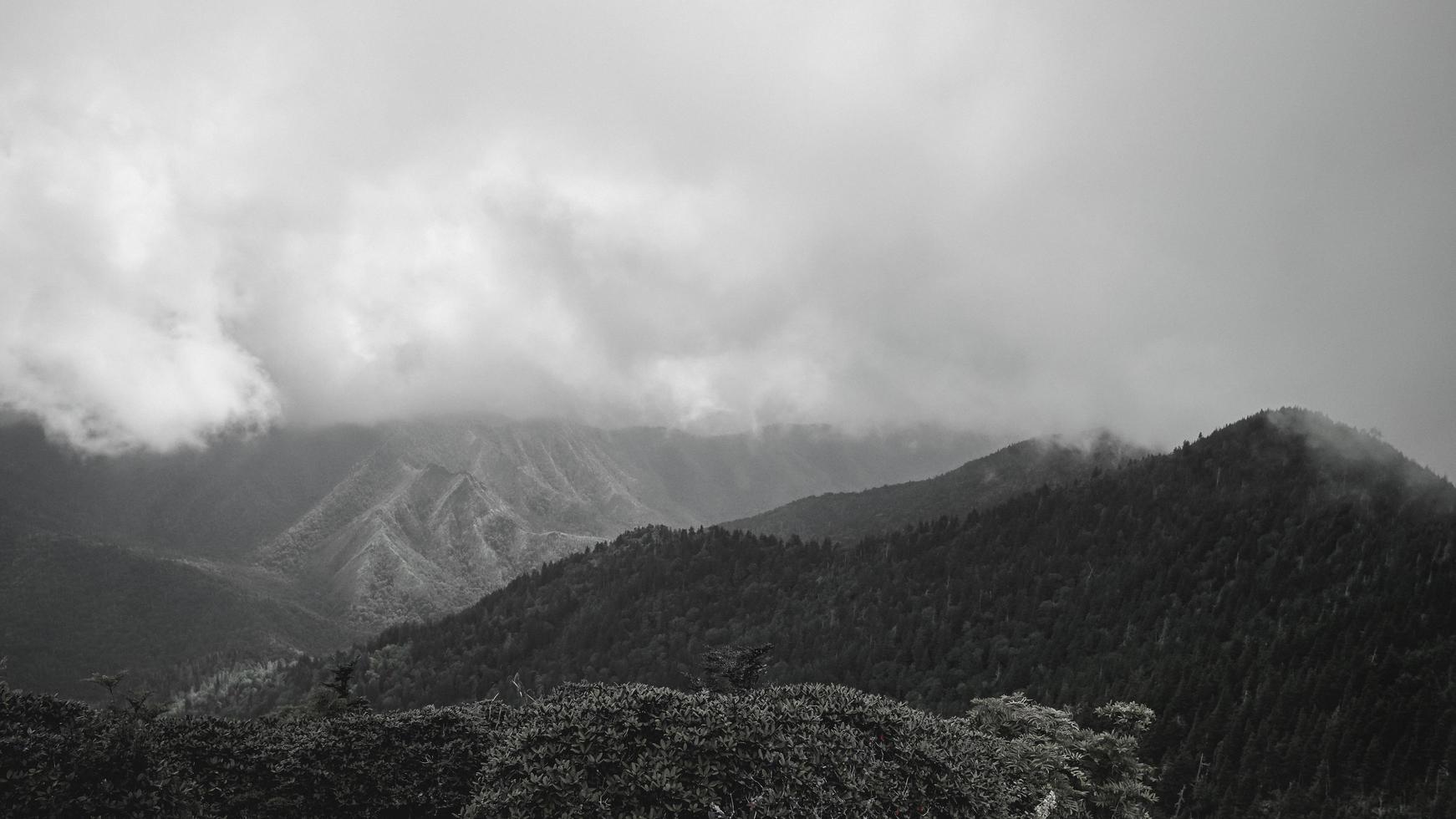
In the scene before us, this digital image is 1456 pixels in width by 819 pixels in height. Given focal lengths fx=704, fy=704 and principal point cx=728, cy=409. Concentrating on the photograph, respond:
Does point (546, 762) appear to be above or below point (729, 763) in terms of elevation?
above

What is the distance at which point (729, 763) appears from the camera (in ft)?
47.2

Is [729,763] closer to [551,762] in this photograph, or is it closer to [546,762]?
[551,762]

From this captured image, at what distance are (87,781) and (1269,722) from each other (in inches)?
6899

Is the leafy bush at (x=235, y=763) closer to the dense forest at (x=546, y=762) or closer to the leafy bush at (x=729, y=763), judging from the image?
the dense forest at (x=546, y=762)

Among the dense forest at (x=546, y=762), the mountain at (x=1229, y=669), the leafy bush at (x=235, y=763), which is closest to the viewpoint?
the dense forest at (x=546, y=762)

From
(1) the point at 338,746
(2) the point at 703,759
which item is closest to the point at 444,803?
(1) the point at 338,746

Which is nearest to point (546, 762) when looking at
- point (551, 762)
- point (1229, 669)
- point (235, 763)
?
point (551, 762)

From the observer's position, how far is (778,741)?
15078 mm

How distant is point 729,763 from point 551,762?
359 cm

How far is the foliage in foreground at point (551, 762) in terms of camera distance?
13.7 meters

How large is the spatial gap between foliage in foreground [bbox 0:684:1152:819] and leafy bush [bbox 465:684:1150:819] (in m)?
0.04

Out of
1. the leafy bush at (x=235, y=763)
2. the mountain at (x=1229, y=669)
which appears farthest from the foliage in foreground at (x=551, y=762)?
the mountain at (x=1229, y=669)

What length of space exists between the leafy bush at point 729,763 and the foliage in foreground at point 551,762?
0.04 meters

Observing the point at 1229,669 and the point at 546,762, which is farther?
the point at 1229,669
